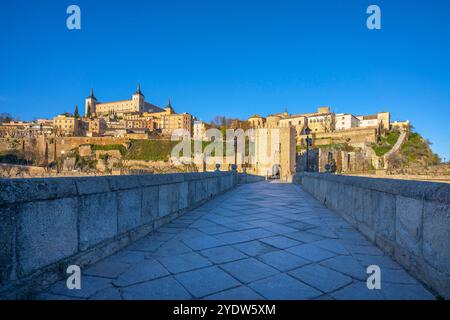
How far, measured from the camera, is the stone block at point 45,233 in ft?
6.19

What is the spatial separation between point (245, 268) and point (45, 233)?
5.96 feet

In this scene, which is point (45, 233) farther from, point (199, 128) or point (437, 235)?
point (199, 128)

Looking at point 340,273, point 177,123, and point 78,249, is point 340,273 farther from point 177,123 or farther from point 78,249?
point 177,123

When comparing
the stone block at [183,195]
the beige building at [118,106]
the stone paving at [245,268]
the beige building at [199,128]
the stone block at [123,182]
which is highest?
the beige building at [118,106]

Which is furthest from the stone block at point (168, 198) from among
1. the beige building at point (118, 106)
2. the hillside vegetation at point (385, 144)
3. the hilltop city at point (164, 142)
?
the beige building at point (118, 106)

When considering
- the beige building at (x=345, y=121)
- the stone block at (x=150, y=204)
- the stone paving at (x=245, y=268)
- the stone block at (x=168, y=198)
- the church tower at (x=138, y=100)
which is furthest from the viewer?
the church tower at (x=138, y=100)

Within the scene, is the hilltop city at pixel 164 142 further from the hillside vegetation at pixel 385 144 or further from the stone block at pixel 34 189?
the stone block at pixel 34 189

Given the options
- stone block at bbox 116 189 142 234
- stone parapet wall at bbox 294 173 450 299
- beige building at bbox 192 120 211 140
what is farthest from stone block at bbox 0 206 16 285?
beige building at bbox 192 120 211 140

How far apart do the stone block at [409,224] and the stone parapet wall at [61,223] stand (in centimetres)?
320

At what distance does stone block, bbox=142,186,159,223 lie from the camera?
3.83 m

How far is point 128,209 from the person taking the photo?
339cm

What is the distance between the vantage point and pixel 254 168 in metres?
47.9

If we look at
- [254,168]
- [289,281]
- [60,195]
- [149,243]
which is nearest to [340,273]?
[289,281]

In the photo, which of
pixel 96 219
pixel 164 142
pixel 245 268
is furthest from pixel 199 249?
pixel 164 142
